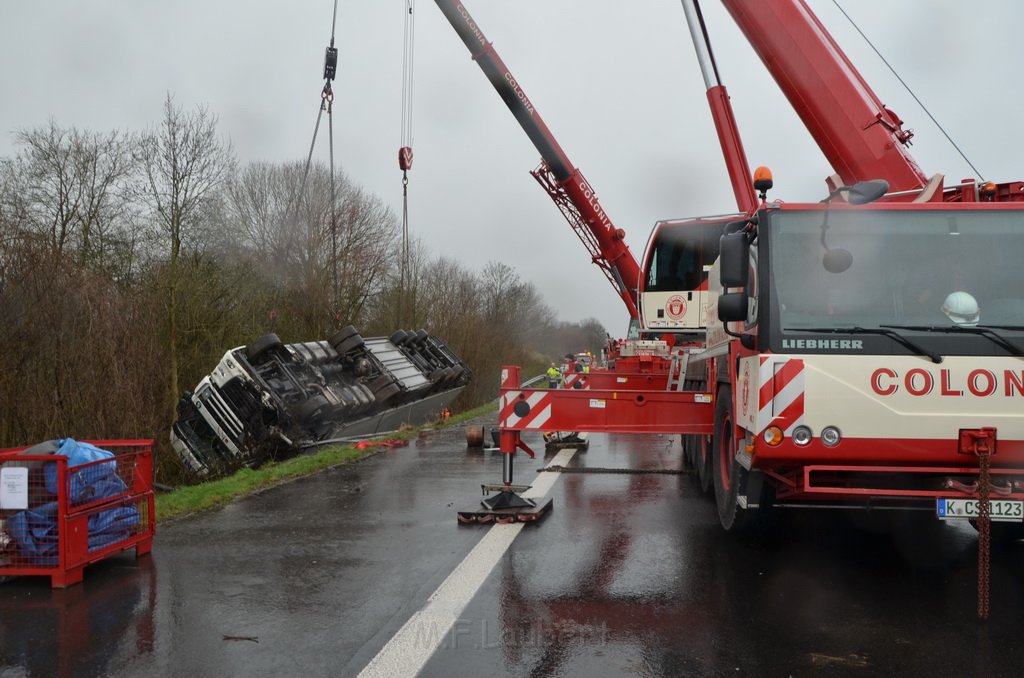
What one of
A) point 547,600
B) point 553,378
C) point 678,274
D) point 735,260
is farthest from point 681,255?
point 547,600

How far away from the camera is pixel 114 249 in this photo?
70.9ft

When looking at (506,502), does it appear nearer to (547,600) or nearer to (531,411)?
(531,411)

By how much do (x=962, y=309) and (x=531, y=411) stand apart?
12.0 ft

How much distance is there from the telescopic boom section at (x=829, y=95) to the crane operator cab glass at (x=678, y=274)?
15.2 ft

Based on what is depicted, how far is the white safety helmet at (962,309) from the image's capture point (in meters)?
5.38

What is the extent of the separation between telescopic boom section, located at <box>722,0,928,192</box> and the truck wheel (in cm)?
391

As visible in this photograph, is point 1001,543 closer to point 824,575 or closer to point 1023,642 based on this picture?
point 824,575

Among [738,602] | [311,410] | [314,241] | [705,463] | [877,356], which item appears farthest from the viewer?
[314,241]

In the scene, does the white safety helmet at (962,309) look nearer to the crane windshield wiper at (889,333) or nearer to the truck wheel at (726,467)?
the crane windshield wiper at (889,333)

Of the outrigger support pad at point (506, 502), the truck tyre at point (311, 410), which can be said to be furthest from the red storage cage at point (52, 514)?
the truck tyre at point (311, 410)

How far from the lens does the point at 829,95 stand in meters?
9.66

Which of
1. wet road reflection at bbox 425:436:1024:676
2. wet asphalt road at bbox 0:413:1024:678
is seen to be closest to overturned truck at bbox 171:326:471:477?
wet asphalt road at bbox 0:413:1024:678

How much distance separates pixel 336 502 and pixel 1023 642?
6.16 m

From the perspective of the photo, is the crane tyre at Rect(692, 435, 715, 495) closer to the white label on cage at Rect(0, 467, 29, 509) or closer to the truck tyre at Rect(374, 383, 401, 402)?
the white label on cage at Rect(0, 467, 29, 509)
